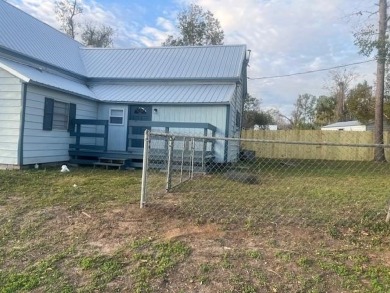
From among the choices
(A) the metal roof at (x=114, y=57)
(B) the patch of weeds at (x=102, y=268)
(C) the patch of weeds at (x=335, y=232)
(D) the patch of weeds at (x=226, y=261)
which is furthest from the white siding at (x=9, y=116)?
(C) the patch of weeds at (x=335, y=232)

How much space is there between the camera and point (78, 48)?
18.6 metres

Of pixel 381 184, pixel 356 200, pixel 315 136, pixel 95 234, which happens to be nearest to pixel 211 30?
pixel 315 136

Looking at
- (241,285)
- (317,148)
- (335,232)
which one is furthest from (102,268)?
(317,148)

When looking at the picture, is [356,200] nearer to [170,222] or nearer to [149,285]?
[170,222]

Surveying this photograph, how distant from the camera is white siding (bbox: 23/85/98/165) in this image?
→ 10.4 m

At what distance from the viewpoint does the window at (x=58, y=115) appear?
37.0 feet

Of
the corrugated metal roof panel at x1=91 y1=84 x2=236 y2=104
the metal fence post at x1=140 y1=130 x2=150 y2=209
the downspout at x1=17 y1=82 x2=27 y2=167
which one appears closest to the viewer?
the metal fence post at x1=140 y1=130 x2=150 y2=209

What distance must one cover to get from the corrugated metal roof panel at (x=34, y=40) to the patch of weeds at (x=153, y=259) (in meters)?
11.0

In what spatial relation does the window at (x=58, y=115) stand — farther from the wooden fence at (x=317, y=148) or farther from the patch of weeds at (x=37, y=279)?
the wooden fence at (x=317, y=148)

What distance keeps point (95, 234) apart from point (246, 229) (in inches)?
79.5

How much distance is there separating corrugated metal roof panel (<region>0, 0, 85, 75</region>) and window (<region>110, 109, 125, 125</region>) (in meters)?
3.01

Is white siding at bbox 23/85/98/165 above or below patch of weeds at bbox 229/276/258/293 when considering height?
above

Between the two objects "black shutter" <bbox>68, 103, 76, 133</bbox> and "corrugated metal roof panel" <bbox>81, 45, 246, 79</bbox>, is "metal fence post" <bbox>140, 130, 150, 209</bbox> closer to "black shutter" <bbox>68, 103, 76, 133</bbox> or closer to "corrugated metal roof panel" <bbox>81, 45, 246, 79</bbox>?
"black shutter" <bbox>68, 103, 76, 133</bbox>

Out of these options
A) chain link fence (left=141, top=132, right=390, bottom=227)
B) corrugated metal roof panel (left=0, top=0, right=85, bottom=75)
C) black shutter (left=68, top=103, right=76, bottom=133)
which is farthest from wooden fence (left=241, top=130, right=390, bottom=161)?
→ chain link fence (left=141, top=132, right=390, bottom=227)
